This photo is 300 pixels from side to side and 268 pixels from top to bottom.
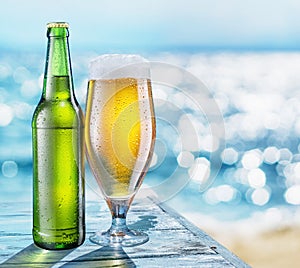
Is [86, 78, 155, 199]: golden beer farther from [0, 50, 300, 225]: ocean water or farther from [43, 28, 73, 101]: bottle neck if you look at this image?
[0, 50, 300, 225]: ocean water

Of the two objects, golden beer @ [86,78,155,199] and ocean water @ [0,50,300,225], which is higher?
golden beer @ [86,78,155,199]

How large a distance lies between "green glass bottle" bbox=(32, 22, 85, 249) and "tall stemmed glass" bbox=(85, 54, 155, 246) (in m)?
0.03

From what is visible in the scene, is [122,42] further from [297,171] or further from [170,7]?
[297,171]

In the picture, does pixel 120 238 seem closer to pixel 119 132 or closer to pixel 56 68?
pixel 119 132

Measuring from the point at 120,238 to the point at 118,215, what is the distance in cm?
4

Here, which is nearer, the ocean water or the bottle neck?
the bottle neck

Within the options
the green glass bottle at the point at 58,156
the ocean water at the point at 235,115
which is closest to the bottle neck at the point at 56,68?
the green glass bottle at the point at 58,156

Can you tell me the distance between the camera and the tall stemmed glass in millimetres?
830

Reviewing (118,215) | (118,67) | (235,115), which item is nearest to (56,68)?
(118,67)

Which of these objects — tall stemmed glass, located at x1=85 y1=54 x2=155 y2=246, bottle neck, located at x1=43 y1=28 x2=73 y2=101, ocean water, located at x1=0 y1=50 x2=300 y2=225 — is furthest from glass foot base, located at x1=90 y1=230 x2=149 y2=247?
ocean water, located at x1=0 y1=50 x2=300 y2=225

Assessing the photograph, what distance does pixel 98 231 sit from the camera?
3.05 feet

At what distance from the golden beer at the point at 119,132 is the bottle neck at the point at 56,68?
4 cm

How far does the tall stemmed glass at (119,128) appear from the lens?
830 millimetres

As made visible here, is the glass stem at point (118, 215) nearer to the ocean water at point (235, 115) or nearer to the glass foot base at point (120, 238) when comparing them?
the glass foot base at point (120, 238)
